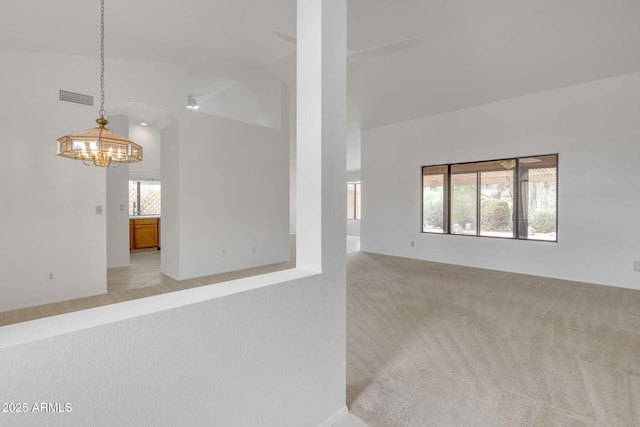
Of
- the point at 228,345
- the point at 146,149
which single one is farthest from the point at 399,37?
the point at 146,149

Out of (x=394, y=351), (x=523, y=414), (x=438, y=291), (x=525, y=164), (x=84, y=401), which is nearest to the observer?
(x=84, y=401)

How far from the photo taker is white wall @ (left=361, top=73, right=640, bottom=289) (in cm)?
441

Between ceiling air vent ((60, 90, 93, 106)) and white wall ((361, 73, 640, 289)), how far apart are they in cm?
596

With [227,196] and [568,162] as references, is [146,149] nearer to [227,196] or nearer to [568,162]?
[227,196]

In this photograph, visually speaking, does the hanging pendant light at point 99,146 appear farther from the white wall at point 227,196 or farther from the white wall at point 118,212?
the white wall at point 118,212

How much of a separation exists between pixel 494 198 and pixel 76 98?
6940 millimetres

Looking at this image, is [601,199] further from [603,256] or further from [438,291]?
[438,291]

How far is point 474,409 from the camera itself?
5.98 feet

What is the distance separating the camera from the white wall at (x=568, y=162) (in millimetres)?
4410

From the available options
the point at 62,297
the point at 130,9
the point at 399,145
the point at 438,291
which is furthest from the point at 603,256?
the point at 62,297

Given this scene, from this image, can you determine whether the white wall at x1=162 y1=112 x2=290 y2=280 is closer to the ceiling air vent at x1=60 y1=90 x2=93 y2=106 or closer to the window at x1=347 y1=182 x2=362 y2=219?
the ceiling air vent at x1=60 y1=90 x2=93 y2=106

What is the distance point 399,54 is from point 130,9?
3.43 meters

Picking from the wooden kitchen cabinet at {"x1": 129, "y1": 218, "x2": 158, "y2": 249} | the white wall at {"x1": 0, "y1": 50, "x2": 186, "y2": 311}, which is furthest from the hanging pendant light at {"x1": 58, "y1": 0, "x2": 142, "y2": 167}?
the wooden kitchen cabinet at {"x1": 129, "y1": 218, "x2": 158, "y2": 249}

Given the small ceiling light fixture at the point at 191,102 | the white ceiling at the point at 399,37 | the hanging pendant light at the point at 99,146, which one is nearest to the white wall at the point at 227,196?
the white ceiling at the point at 399,37
